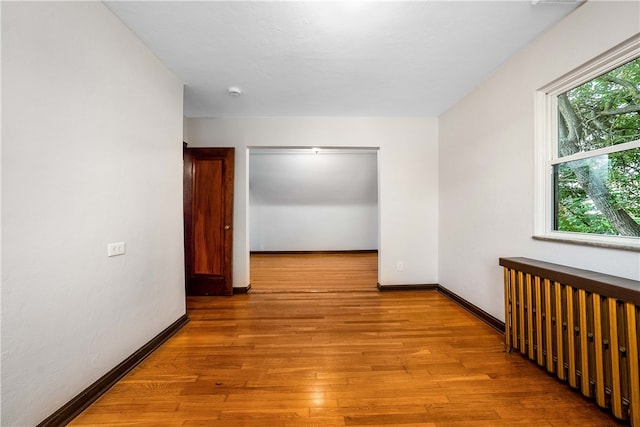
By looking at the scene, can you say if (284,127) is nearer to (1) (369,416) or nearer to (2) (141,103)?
(2) (141,103)

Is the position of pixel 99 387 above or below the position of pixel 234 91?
below

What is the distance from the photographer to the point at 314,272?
191 inches

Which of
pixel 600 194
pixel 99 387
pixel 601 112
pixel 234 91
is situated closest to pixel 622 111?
pixel 601 112

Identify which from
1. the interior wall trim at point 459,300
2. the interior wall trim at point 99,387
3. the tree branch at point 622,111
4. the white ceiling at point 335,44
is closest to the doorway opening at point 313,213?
the interior wall trim at point 459,300

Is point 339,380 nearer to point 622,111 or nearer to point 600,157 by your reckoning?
point 600,157

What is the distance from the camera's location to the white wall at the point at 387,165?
3.54m

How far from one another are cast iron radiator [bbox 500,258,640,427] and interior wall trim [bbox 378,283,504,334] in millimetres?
460

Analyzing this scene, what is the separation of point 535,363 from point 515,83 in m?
2.34

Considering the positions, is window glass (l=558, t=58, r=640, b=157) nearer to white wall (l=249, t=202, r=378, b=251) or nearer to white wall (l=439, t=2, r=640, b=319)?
white wall (l=439, t=2, r=640, b=319)

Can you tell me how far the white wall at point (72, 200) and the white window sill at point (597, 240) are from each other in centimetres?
321

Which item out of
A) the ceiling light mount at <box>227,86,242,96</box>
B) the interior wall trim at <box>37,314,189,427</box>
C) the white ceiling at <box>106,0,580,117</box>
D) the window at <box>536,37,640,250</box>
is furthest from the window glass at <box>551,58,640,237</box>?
the interior wall trim at <box>37,314,189,427</box>

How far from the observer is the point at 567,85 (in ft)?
6.04

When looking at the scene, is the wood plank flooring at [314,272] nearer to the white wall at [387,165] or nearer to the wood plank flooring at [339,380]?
the white wall at [387,165]

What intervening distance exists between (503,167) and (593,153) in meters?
0.67
